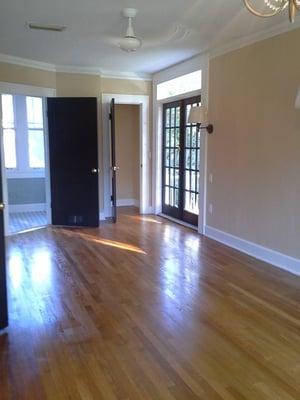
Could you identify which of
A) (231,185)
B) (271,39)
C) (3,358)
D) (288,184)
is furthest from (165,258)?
(271,39)

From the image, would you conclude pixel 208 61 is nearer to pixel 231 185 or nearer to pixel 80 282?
pixel 231 185

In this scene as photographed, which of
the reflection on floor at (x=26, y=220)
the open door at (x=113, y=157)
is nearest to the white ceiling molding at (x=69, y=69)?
the open door at (x=113, y=157)

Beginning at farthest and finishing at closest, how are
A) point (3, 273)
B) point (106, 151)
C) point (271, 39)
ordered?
point (106, 151) < point (271, 39) < point (3, 273)

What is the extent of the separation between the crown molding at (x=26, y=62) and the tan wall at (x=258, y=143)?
2.64 meters

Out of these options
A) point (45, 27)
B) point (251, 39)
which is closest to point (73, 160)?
point (45, 27)

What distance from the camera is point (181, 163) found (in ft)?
20.2

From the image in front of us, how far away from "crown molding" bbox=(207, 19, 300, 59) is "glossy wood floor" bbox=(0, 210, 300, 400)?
8.34ft

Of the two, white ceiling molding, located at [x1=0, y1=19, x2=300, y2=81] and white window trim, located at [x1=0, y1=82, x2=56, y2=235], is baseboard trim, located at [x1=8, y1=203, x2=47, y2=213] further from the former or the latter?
white ceiling molding, located at [x1=0, y1=19, x2=300, y2=81]

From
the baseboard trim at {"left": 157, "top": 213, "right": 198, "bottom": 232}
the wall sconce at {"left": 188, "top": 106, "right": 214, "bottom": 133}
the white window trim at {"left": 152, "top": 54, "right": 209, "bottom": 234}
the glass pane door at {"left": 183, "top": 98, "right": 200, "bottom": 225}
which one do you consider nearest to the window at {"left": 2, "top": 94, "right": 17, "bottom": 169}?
the white window trim at {"left": 152, "top": 54, "right": 209, "bottom": 234}

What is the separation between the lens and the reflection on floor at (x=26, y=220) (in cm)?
605

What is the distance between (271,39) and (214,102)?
1.24 metres

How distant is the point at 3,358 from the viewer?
237 centimetres

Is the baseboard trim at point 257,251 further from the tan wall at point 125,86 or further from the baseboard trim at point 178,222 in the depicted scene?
the tan wall at point 125,86

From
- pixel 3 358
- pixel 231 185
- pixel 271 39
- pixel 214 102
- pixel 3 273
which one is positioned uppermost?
pixel 271 39
